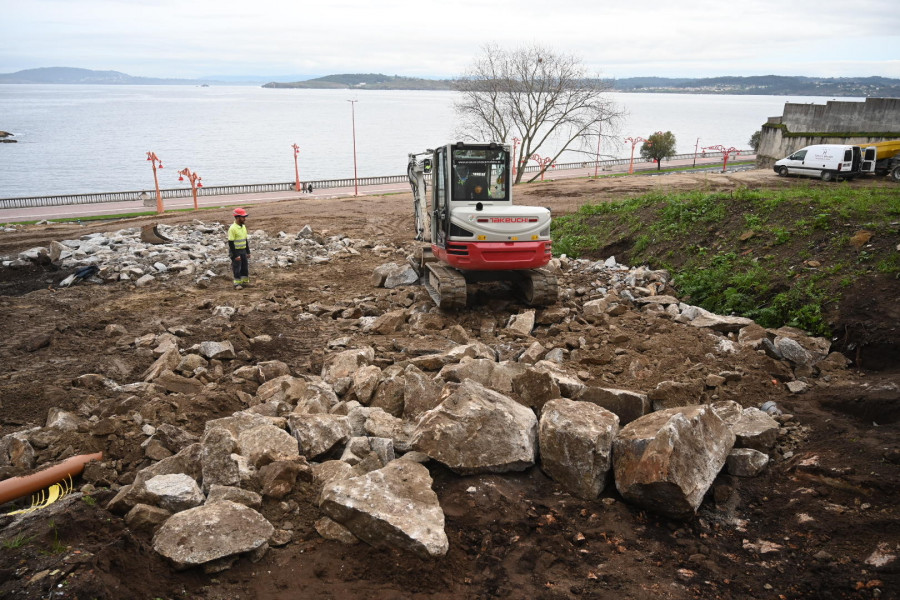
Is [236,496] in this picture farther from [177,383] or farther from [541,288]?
[541,288]

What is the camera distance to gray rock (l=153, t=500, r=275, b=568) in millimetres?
4230

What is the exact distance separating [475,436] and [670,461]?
1713mm

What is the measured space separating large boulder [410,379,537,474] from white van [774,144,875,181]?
89.8ft

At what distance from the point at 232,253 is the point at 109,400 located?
680 centimetres

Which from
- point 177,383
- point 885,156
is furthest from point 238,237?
point 885,156

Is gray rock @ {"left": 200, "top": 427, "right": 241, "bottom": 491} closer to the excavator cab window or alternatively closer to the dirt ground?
the dirt ground

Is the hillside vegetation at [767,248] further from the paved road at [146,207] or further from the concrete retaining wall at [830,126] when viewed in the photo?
the concrete retaining wall at [830,126]

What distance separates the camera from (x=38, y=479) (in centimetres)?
536

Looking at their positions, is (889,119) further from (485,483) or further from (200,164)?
(200,164)

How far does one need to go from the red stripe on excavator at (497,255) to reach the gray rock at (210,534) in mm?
6903

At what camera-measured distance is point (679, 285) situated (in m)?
12.5

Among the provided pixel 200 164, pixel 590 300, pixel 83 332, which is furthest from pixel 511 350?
pixel 200 164

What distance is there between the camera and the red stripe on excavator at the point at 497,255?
10.8 m

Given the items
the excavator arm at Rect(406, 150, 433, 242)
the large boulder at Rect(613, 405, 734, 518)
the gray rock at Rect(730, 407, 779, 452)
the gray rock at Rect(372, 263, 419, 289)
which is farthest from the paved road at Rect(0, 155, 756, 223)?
the large boulder at Rect(613, 405, 734, 518)
